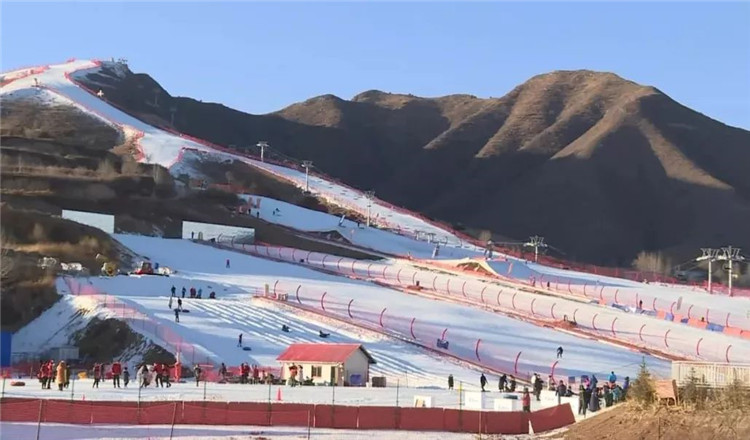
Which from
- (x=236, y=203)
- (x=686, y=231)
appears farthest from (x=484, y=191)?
(x=236, y=203)

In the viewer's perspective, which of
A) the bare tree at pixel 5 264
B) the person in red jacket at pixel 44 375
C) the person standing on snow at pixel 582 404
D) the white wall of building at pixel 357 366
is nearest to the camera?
the person standing on snow at pixel 582 404

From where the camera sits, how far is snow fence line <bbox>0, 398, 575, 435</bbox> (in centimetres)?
2203

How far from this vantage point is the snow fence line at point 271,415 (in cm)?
2203

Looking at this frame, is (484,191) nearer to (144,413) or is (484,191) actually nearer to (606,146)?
(606,146)

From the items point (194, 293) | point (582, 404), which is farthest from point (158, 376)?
point (194, 293)

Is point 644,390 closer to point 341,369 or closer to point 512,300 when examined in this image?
point 341,369

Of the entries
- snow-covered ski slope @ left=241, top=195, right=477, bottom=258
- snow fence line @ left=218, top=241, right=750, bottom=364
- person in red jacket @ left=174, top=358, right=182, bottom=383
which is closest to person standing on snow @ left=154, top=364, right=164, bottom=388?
person in red jacket @ left=174, top=358, right=182, bottom=383

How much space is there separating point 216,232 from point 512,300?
2623 centimetres

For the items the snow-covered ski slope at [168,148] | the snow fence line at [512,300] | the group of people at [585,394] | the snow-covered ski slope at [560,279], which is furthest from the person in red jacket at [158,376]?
the snow-covered ski slope at [168,148]

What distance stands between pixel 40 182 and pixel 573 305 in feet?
152

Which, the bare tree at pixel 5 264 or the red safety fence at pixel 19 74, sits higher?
the red safety fence at pixel 19 74

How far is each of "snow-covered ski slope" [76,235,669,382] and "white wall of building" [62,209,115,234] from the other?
13286 millimetres

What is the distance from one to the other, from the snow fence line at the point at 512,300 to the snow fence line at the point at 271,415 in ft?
45.2

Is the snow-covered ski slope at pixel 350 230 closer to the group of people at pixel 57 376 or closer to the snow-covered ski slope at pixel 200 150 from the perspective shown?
the snow-covered ski slope at pixel 200 150
